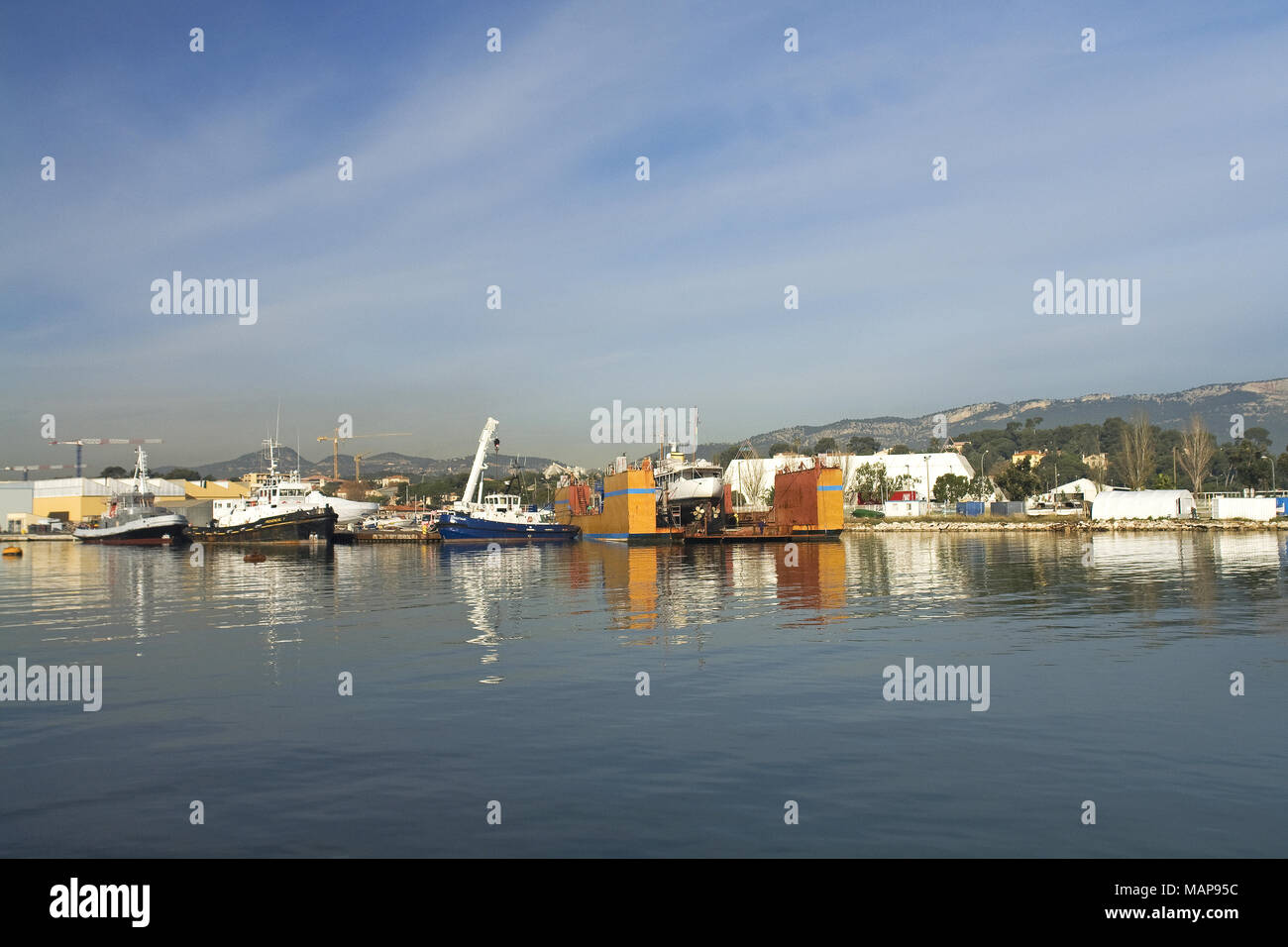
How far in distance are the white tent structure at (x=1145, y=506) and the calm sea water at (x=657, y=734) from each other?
80607 millimetres

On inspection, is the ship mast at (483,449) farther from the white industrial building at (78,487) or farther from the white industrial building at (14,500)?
the white industrial building at (14,500)

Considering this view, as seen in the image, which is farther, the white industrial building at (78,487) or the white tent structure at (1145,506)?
the white industrial building at (78,487)

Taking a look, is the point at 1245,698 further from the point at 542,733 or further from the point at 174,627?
the point at 174,627

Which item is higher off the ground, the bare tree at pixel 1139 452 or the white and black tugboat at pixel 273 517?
the bare tree at pixel 1139 452

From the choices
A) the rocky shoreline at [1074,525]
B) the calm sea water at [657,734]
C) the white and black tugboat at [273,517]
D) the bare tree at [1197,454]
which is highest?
the bare tree at [1197,454]

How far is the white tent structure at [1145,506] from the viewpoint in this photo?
102 m

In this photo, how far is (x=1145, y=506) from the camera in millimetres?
101688

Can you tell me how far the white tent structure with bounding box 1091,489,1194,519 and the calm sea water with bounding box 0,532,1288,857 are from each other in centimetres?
8061

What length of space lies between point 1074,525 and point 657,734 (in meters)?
96.2

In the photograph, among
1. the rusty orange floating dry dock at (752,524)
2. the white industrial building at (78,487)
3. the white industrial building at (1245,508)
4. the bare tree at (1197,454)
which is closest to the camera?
the rusty orange floating dry dock at (752,524)

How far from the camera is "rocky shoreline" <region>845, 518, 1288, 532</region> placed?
89188mm

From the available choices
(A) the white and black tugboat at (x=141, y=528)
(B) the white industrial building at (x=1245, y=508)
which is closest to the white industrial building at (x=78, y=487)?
(A) the white and black tugboat at (x=141, y=528)

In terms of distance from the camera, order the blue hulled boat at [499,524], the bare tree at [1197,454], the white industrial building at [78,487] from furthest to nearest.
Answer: the white industrial building at [78,487] < the bare tree at [1197,454] < the blue hulled boat at [499,524]

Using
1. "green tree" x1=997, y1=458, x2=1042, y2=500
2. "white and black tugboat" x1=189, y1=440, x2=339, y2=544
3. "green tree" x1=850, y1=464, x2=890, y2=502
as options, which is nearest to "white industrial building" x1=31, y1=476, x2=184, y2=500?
"white and black tugboat" x1=189, y1=440, x2=339, y2=544
